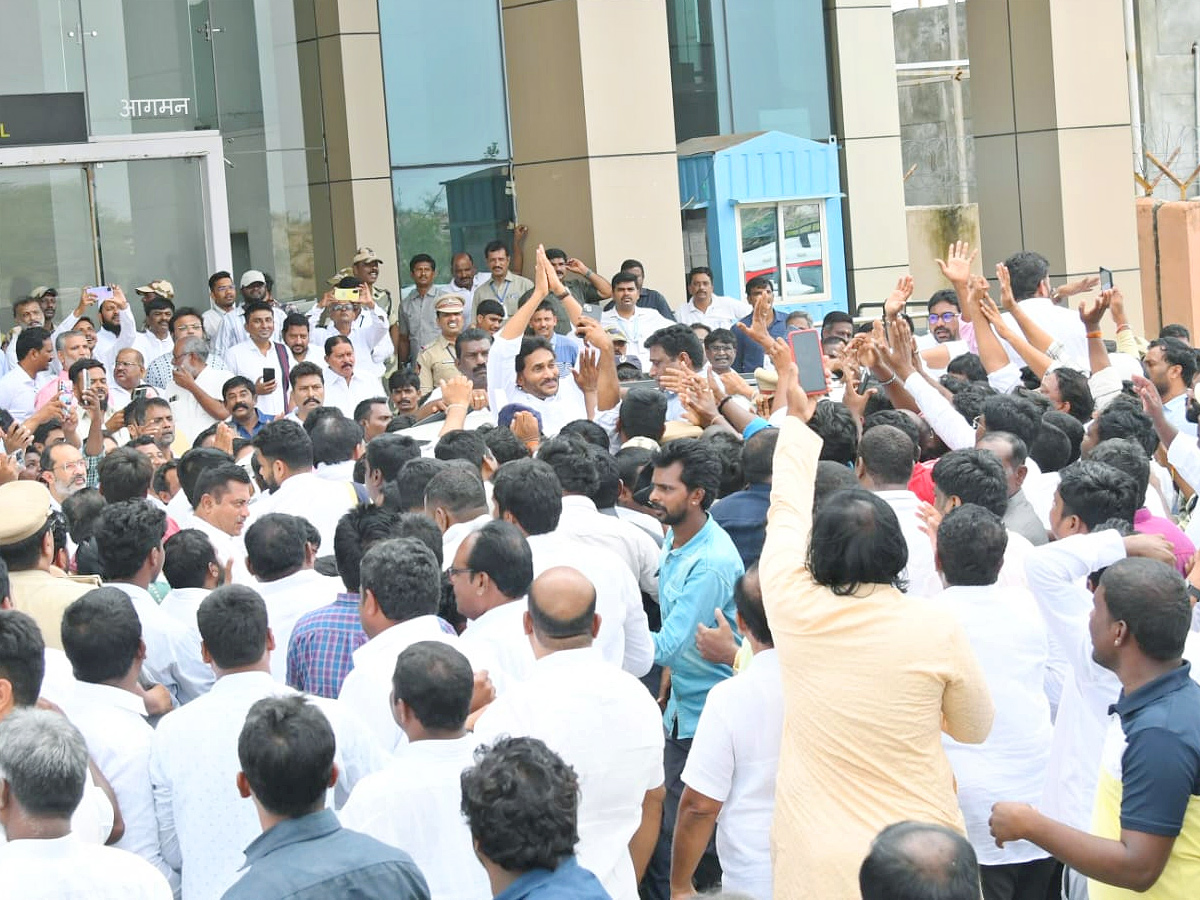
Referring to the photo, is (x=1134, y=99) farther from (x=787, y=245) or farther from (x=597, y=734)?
(x=597, y=734)

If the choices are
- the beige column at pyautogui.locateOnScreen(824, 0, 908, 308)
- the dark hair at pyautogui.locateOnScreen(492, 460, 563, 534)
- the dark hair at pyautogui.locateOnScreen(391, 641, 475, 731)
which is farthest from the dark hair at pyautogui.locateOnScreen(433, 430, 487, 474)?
the beige column at pyautogui.locateOnScreen(824, 0, 908, 308)

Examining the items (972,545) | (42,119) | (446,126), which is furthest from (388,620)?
(446,126)

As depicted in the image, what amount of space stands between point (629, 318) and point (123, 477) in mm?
6340

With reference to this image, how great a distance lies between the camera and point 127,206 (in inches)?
586

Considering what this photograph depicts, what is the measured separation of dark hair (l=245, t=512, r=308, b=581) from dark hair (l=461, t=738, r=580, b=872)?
2383mm

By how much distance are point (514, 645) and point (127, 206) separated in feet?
36.4

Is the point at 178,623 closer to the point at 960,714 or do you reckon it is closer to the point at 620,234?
the point at 960,714

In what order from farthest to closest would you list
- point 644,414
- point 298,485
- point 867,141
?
point 867,141
point 644,414
point 298,485

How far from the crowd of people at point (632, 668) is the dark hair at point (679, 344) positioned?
3.95 feet

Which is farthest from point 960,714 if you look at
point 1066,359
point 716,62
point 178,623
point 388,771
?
point 716,62

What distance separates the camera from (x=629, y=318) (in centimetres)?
1263

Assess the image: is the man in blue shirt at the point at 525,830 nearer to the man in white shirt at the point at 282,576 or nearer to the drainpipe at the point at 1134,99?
the man in white shirt at the point at 282,576

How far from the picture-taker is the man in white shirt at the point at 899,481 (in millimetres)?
5512

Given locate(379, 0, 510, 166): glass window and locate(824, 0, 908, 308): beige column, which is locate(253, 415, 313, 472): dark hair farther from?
locate(824, 0, 908, 308): beige column
